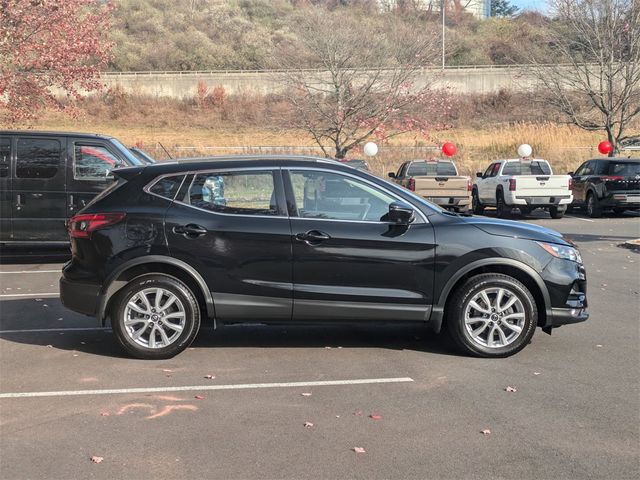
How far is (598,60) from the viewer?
30859 mm

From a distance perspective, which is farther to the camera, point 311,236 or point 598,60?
point 598,60

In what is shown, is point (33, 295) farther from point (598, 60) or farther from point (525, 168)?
point (598, 60)

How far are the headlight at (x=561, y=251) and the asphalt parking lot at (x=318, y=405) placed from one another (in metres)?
0.90

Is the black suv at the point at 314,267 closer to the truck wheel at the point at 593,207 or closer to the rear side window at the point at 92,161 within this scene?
the rear side window at the point at 92,161

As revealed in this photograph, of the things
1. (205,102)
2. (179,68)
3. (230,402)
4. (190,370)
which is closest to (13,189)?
(190,370)

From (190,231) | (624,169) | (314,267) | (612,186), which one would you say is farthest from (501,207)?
(190,231)

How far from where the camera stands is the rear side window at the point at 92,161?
41.2ft

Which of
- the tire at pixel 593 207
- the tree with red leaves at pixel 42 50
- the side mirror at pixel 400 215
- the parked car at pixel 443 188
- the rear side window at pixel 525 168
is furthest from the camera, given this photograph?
the rear side window at pixel 525 168

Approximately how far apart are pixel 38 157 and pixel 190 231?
22.4 feet

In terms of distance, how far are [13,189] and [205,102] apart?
54911 mm

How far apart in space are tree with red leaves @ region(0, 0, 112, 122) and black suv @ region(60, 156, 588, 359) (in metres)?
12.5

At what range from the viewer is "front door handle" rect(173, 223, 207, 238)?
6.82m

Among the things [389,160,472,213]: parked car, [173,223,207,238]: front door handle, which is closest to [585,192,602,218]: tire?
[389,160,472,213]: parked car

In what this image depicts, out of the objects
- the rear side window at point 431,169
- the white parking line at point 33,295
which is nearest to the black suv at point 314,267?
the white parking line at point 33,295
